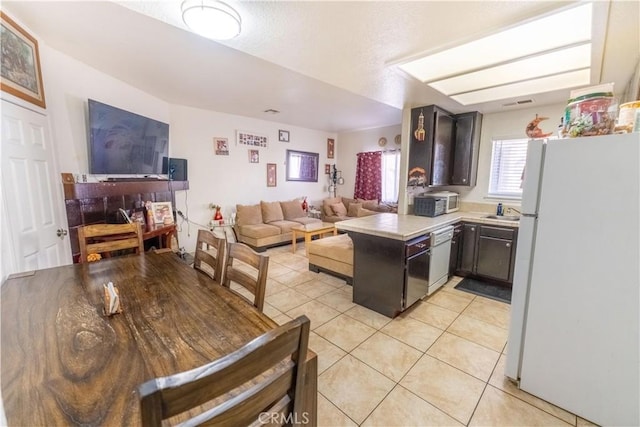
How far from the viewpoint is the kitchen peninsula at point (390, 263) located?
2369 millimetres

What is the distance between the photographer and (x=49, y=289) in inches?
53.1

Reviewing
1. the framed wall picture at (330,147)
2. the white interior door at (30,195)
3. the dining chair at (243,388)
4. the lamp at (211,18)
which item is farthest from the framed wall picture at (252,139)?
the dining chair at (243,388)

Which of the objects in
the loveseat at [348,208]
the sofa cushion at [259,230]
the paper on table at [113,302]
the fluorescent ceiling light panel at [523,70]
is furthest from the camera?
the loveseat at [348,208]

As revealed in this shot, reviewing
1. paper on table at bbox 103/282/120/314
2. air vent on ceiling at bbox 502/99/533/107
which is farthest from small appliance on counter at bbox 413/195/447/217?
paper on table at bbox 103/282/120/314

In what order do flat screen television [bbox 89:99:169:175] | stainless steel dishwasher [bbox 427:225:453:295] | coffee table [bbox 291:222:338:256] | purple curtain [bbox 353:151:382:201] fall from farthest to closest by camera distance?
purple curtain [bbox 353:151:382:201] → coffee table [bbox 291:222:338:256] → stainless steel dishwasher [bbox 427:225:453:295] → flat screen television [bbox 89:99:169:175]

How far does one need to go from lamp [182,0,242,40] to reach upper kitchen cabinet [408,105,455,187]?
8.05ft

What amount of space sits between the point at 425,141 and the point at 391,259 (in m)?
1.73

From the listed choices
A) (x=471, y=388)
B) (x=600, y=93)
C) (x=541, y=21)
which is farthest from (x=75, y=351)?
(x=541, y=21)

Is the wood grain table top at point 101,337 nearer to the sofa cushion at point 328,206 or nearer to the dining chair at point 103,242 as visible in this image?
the dining chair at point 103,242

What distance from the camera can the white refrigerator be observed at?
1303 millimetres

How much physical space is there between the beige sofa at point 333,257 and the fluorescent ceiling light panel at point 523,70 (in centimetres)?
205

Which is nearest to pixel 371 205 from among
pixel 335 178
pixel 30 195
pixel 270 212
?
pixel 335 178

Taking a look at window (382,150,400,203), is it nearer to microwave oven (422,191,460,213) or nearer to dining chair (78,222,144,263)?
microwave oven (422,191,460,213)

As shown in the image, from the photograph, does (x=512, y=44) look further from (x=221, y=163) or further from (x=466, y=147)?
(x=221, y=163)
